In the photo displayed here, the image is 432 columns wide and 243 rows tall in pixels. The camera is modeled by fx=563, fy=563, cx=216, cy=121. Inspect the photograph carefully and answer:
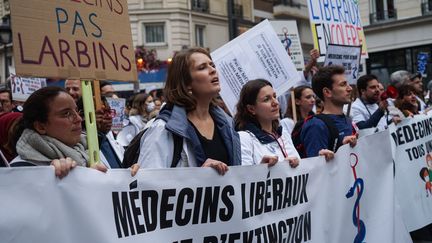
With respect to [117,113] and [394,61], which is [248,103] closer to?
[117,113]

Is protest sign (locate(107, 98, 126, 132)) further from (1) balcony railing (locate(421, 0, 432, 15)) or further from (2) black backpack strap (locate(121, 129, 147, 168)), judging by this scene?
(1) balcony railing (locate(421, 0, 432, 15))

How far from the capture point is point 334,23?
6.36 meters

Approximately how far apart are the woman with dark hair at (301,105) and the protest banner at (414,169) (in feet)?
3.85

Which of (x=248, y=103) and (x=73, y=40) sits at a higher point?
(x=73, y=40)

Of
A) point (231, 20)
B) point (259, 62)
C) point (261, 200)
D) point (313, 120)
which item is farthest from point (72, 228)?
point (231, 20)

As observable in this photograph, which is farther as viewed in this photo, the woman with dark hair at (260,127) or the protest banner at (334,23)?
the protest banner at (334,23)

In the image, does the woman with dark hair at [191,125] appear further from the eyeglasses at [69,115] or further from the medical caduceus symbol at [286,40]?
the medical caduceus symbol at [286,40]

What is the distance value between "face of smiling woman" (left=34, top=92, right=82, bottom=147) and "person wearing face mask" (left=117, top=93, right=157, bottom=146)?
4.89 m

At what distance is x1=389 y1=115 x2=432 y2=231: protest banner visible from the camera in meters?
5.09

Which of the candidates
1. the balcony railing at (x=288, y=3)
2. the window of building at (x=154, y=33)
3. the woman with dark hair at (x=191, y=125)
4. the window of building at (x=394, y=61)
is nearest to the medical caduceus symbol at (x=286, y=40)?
the woman with dark hair at (x=191, y=125)

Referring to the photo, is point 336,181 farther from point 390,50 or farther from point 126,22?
point 390,50

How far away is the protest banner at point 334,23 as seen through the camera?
615cm

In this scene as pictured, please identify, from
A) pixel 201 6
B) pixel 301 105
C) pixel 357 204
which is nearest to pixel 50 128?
pixel 357 204

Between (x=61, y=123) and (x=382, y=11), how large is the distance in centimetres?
2645
